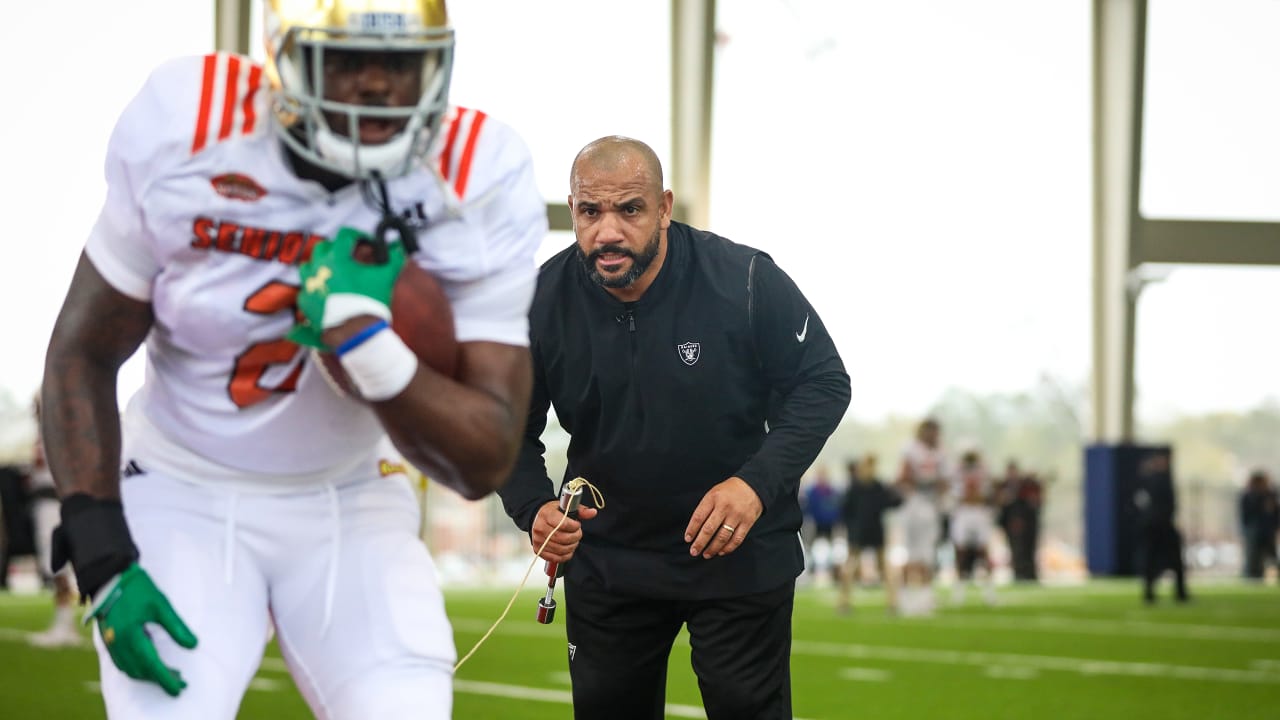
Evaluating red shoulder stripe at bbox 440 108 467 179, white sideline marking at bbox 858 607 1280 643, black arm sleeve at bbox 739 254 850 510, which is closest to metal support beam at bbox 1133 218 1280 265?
white sideline marking at bbox 858 607 1280 643

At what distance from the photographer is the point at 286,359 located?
2.62m

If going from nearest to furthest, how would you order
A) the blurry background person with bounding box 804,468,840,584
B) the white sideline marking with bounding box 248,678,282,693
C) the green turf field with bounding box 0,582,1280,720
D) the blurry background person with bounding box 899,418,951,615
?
the green turf field with bounding box 0,582,1280,720
the white sideline marking with bounding box 248,678,282,693
the blurry background person with bounding box 899,418,951,615
the blurry background person with bounding box 804,468,840,584

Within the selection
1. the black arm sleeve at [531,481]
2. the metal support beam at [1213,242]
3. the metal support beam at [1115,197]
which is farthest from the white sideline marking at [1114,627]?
the black arm sleeve at [531,481]

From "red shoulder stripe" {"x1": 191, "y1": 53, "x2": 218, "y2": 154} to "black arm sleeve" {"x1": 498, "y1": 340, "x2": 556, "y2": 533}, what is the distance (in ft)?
5.57

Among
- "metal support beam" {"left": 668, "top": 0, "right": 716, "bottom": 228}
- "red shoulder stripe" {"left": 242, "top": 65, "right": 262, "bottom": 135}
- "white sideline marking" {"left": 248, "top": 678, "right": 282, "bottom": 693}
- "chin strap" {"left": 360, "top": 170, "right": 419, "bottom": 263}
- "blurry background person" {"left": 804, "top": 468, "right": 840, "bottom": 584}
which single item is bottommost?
"white sideline marking" {"left": 248, "top": 678, "right": 282, "bottom": 693}

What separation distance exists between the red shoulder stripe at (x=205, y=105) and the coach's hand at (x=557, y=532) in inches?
65.3

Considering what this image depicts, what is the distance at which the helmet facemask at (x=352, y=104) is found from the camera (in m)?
2.42

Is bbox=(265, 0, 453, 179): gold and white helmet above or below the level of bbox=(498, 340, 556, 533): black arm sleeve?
above

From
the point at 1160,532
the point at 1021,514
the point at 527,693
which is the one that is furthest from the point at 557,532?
the point at 1021,514

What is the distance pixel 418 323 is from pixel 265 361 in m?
0.30

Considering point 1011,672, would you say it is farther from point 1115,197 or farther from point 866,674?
point 1115,197

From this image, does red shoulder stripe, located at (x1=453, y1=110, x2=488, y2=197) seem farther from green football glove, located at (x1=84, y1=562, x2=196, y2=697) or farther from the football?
green football glove, located at (x1=84, y1=562, x2=196, y2=697)

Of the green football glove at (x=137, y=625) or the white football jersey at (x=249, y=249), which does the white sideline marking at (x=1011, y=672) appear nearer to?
the white football jersey at (x=249, y=249)

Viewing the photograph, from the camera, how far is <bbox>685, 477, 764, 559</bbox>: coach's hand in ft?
12.6
